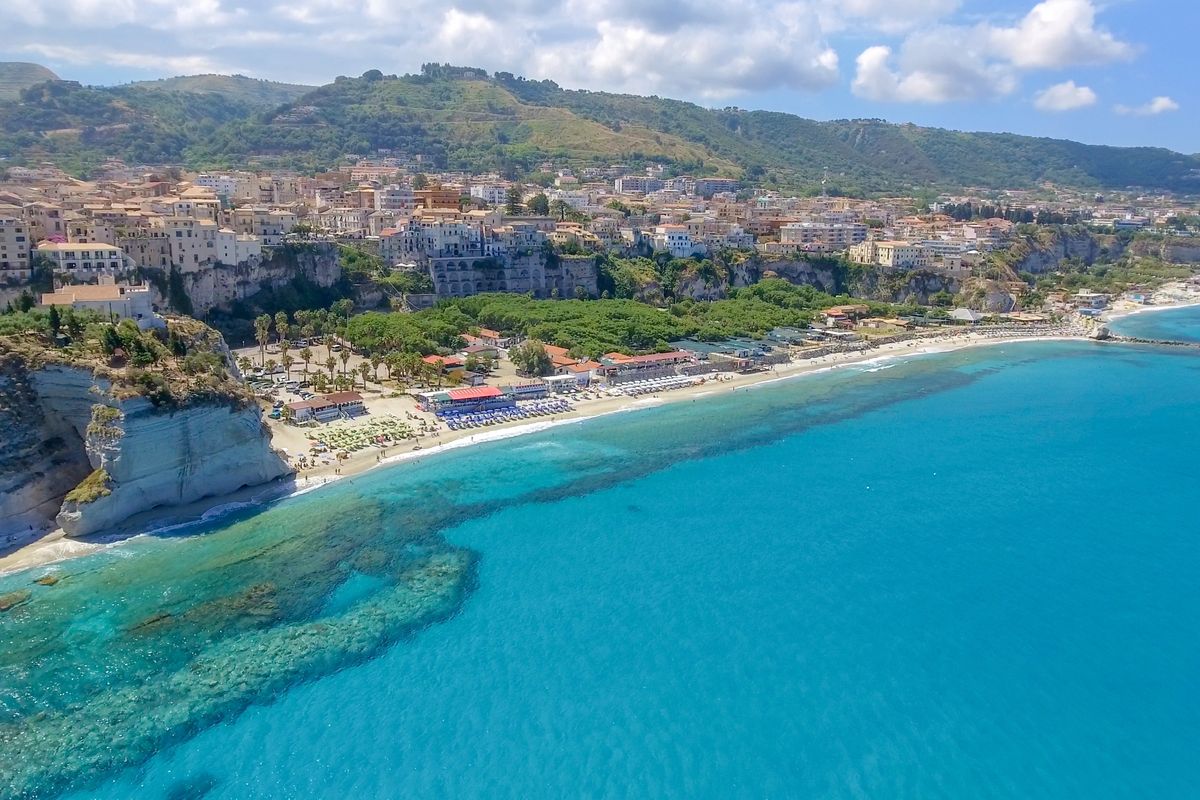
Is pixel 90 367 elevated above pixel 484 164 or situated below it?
below

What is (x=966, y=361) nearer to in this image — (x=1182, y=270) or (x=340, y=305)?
(x=340, y=305)

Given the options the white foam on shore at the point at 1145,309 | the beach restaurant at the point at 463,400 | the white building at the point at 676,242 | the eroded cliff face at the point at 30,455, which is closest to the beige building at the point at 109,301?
the eroded cliff face at the point at 30,455

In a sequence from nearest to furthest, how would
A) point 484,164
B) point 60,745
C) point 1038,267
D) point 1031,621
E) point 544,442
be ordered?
point 60,745 < point 1031,621 < point 544,442 < point 1038,267 < point 484,164

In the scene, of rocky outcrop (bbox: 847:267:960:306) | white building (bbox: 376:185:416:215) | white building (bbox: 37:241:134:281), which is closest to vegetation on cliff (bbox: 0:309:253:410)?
white building (bbox: 37:241:134:281)

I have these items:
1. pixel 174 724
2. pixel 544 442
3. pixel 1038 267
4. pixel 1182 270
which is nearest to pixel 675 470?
pixel 544 442

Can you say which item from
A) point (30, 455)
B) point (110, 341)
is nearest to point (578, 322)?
point (110, 341)

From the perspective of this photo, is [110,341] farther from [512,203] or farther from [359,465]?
[512,203]

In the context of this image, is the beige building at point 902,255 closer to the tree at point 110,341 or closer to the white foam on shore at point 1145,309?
the white foam on shore at point 1145,309

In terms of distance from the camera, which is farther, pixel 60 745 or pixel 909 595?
pixel 909 595

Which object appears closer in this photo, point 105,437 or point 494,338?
point 105,437
